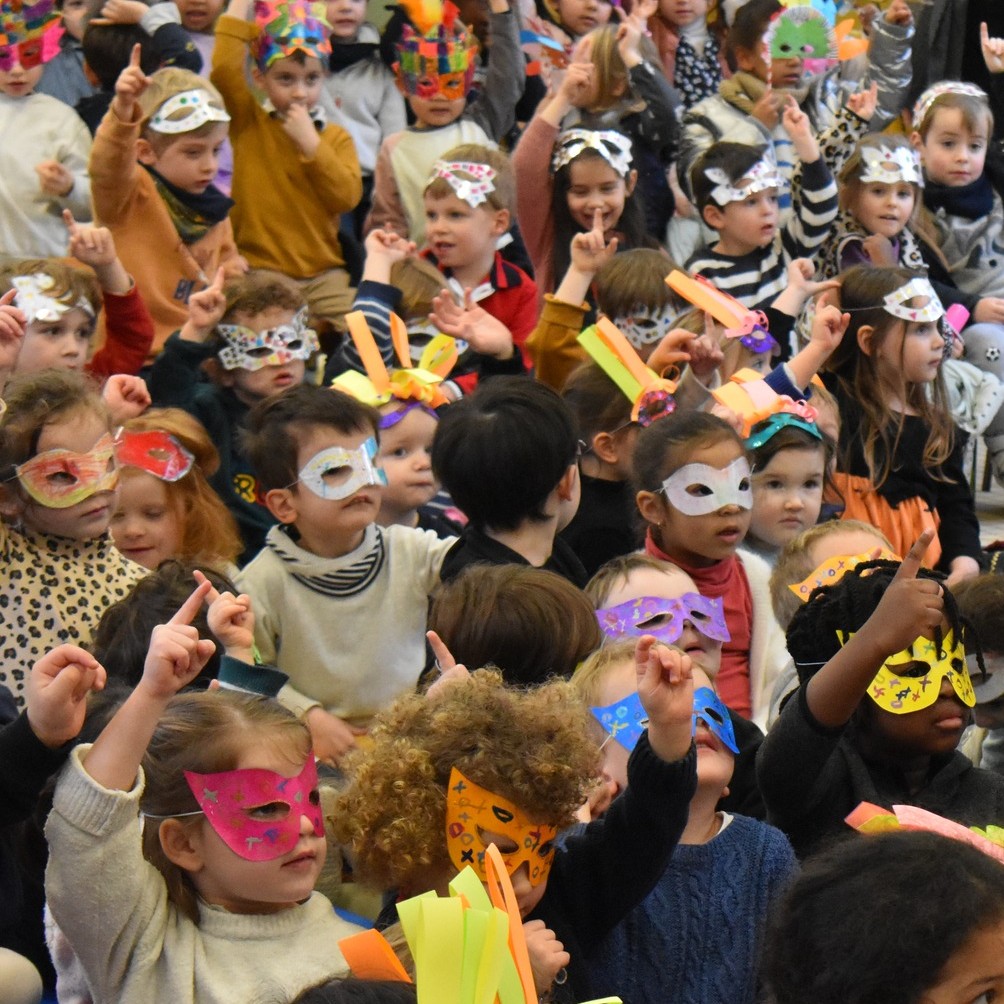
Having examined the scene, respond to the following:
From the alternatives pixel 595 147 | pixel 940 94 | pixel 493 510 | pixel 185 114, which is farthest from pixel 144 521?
pixel 940 94

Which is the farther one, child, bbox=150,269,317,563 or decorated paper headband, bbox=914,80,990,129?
decorated paper headband, bbox=914,80,990,129

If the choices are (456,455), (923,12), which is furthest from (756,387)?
(923,12)

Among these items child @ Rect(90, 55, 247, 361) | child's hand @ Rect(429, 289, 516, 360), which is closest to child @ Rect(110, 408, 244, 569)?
child's hand @ Rect(429, 289, 516, 360)

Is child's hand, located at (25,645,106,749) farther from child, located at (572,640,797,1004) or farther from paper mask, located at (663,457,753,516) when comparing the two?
paper mask, located at (663,457,753,516)

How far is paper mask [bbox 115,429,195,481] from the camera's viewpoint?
4.61 m

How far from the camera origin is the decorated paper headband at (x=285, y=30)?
6754 mm

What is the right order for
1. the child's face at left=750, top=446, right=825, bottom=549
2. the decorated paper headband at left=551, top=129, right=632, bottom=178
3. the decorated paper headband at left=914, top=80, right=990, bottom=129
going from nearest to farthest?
the child's face at left=750, top=446, right=825, bottom=549 → the decorated paper headband at left=551, top=129, right=632, bottom=178 → the decorated paper headband at left=914, top=80, right=990, bottom=129

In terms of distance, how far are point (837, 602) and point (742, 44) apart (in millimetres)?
5376

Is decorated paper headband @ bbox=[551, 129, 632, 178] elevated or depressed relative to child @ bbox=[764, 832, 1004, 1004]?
depressed

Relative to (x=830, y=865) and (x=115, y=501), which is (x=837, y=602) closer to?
(x=830, y=865)

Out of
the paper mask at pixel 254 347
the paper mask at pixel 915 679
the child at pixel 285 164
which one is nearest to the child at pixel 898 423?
the paper mask at pixel 254 347

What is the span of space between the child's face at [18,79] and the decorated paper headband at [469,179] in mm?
1417

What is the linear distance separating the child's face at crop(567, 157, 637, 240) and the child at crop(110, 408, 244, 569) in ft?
8.38

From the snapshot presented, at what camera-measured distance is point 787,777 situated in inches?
123
